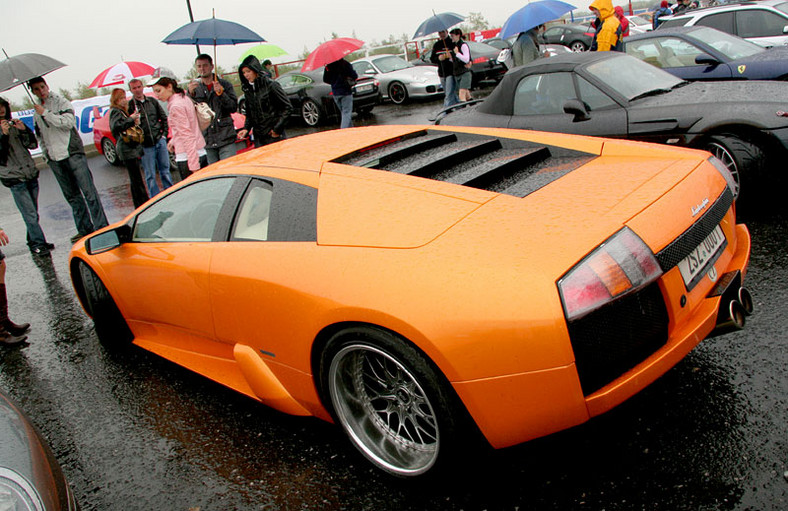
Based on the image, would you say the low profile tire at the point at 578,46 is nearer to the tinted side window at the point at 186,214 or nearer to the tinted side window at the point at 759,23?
the tinted side window at the point at 759,23

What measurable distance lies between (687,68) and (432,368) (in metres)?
6.38

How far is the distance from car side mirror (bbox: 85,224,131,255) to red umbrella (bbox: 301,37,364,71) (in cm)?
587

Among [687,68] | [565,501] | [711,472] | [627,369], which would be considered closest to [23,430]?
[565,501]

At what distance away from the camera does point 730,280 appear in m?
2.36

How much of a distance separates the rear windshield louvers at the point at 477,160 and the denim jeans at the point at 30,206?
564 cm

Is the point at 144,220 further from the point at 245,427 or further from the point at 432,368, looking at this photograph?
the point at 432,368

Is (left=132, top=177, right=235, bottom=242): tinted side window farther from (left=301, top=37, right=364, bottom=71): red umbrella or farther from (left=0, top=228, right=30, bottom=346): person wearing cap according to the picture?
(left=301, top=37, right=364, bottom=71): red umbrella

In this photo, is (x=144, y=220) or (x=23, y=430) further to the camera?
(x=144, y=220)

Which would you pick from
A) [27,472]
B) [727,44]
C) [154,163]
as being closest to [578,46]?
[727,44]

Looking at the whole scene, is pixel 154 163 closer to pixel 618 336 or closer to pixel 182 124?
pixel 182 124

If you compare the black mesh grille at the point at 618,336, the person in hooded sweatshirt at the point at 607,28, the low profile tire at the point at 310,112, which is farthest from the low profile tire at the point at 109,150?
the black mesh grille at the point at 618,336

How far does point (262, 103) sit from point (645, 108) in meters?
4.34

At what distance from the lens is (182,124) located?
6.93 meters

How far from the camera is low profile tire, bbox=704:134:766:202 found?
4.40 meters
